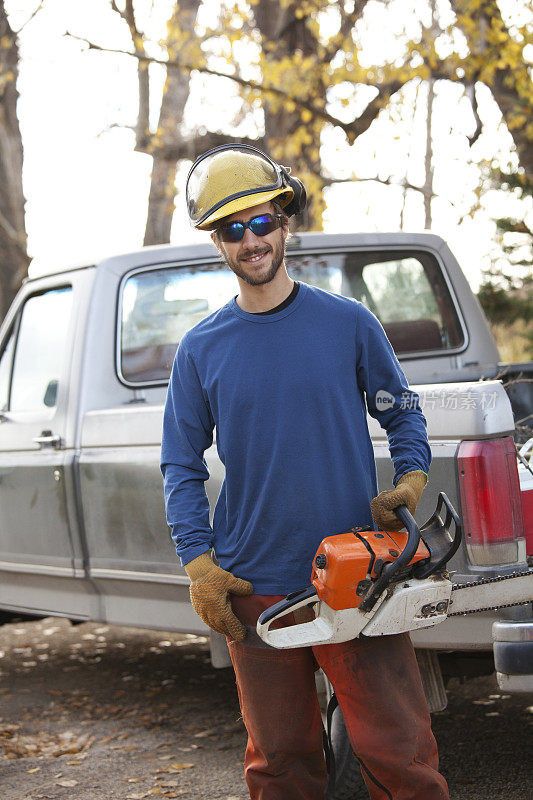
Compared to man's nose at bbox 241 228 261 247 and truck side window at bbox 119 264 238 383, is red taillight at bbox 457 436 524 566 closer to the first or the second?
man's nose at bbox 241 228 261 247

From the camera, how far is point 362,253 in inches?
203

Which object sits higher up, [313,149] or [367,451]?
[313,149]

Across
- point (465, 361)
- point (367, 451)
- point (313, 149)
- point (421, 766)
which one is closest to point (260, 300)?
point (367, 451)

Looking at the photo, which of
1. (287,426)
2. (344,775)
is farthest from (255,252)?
(344,775)

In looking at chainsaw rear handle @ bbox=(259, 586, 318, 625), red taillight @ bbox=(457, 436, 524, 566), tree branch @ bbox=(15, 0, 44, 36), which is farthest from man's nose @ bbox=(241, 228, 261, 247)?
tree branch @ bbox=(15, 0, 44, 36)

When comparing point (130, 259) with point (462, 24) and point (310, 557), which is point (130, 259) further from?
point (462, 24)

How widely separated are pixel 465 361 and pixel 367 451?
265 cm

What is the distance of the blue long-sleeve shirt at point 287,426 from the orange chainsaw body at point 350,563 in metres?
0.18

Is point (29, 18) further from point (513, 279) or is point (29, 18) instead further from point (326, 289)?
point (326, 289)

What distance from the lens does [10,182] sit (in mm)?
13164

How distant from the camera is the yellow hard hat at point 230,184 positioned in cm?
257

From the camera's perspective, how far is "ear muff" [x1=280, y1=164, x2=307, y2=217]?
2.71 m

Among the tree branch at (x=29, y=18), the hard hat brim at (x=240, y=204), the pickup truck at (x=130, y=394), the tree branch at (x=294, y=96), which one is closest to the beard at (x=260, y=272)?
the hard hat brim at (x=240, y=204)

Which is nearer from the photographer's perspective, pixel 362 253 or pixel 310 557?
pixel 310 557
